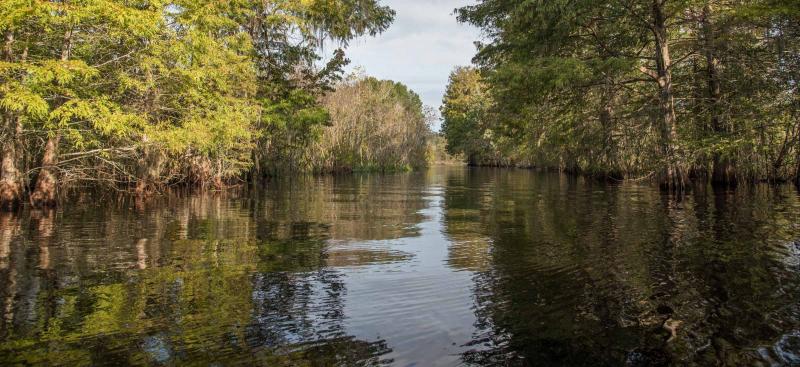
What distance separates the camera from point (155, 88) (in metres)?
14.1

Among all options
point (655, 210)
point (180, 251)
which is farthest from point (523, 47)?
point (180, 251)

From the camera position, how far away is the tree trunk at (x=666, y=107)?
17.2 meters

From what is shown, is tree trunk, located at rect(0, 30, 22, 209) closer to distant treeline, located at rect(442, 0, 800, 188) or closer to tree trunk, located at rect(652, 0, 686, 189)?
distant treeline, located at rect(442, 0, 800, 188)

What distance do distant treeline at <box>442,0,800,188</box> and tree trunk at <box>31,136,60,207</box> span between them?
13.3 metres

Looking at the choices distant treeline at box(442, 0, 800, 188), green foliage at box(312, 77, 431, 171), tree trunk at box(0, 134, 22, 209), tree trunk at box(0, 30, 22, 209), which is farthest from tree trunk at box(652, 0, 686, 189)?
green foliage at box(312, 77, 431, 171)

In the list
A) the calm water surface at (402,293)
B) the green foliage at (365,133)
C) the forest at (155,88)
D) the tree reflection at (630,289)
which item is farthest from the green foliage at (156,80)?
the green foliage at (365,133)

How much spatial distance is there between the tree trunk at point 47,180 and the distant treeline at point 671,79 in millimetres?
13278

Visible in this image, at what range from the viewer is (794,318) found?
14.4ft

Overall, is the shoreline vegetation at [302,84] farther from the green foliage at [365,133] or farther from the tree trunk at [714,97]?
the green foliage at [365,133]

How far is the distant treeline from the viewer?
15617mm

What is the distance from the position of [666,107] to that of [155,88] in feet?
53.2

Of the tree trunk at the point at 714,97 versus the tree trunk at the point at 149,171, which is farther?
the tree trunk at the point at 714,97

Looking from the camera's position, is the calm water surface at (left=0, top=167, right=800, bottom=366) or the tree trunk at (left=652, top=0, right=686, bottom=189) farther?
the tree trunk at (left=652, top=0, right=686, bottom=189)

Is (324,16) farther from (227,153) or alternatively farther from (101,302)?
(101,302)
